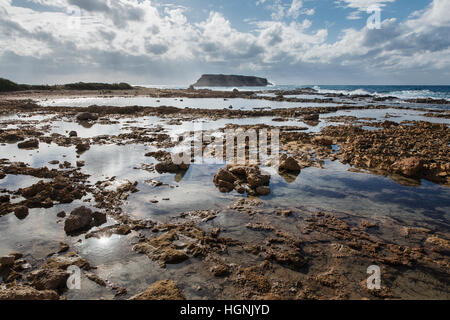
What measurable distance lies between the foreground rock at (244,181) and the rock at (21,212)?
5468mm

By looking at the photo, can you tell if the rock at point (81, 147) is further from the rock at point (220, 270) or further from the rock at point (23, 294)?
the rock at point (220, 270)

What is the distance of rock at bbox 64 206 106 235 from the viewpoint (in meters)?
5.56

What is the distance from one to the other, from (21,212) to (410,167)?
13.1 m

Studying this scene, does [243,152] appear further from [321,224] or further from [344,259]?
[344,259]

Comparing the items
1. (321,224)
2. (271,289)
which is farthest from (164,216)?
(321,224)

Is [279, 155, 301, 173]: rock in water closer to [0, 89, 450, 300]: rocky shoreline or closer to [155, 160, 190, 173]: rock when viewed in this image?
[0, 89, 450, 300]: rocky shoreline

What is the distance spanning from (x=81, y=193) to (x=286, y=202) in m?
6.41

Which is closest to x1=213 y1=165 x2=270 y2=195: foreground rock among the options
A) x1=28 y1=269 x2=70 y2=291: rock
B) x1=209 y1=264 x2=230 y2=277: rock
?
x1=209 y1=264 x2=230 y2=277: rock

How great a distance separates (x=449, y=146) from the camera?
13.0 metres

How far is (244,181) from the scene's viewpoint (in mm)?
8656

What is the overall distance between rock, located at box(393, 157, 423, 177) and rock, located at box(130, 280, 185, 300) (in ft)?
32.1

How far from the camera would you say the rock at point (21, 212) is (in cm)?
610

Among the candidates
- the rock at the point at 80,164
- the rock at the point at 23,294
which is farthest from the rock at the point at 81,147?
the rock at the point at 23,294

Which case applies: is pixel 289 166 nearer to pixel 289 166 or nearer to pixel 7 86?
pixel 289 166
